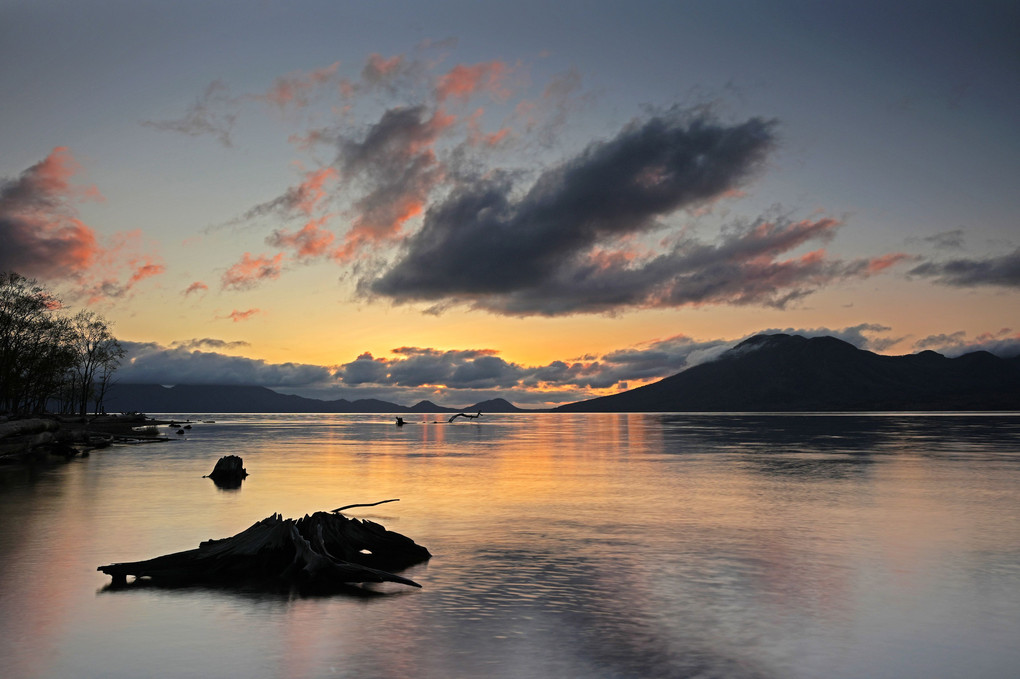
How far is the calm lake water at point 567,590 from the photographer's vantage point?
1089 cm

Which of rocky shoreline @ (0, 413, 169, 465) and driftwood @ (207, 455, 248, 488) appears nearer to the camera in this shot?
driftwood @ (207, 455, 248, 488)

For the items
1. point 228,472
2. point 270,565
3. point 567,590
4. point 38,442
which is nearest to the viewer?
point 567,590

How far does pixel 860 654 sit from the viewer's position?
1131 centimetres

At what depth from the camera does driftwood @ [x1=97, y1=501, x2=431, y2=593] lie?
1580 centimetres

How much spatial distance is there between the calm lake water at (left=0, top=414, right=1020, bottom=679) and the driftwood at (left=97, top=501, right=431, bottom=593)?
0.73 m

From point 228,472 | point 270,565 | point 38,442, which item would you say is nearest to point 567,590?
point 270,565

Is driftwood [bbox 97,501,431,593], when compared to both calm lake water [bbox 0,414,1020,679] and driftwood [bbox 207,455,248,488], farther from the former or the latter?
driftwood [bbox 207,455,248,488]

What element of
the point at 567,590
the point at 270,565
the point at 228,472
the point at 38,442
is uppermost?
the point at 38,442

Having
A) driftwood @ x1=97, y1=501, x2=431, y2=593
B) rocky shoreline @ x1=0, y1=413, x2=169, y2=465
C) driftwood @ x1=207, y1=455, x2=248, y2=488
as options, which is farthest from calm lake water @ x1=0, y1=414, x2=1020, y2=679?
rocky shoreline @ x1=0, y1=413, x2=169, y2=465

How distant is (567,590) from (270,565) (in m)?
6.78

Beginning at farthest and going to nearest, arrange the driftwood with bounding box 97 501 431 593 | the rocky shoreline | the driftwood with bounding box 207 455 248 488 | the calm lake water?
the rocky shoreline → the driftwood with bounding box 207 455 248 488 → the driftwood with bounding box 97 501 431 593 → the calm lake water

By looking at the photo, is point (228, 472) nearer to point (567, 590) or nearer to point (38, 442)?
point (567, 590)

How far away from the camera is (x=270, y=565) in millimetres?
16484

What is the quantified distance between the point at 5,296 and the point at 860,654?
80498 millimetres
